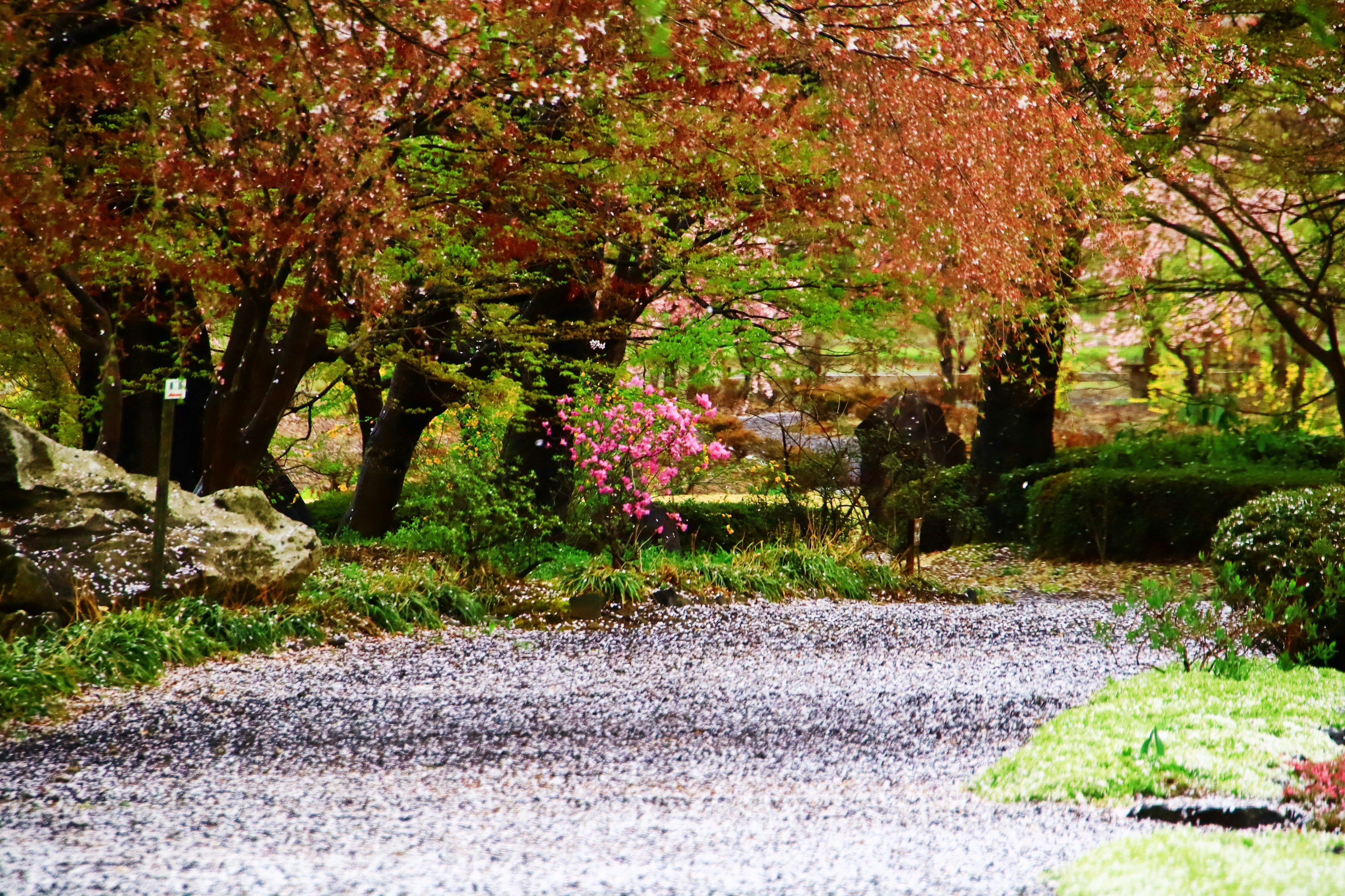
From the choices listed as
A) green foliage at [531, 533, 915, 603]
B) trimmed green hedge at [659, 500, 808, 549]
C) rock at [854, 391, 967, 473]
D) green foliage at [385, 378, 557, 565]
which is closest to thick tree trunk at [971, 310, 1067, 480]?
rock at [854, 391, 967, 473]

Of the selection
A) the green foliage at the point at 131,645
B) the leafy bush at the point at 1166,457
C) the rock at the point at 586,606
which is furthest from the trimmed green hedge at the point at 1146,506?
the green foliage at the point at 131,645

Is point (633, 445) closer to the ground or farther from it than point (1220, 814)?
farther from it

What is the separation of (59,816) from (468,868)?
157 centimetres

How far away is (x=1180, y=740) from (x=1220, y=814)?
88 centimetres

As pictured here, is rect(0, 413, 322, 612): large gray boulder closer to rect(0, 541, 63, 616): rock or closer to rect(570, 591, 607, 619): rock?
rect(0, 541, 63, 616): rock

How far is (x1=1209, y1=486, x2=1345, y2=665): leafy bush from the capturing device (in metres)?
5.87

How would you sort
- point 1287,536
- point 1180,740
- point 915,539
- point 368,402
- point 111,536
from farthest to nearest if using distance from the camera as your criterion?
point 368,402 < point 915,539 < point 111,536 < point 1287,536 < point 1180,740

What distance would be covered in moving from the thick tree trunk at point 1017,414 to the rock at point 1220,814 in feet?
32.3

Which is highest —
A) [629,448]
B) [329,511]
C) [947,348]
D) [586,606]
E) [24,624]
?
[947,348]

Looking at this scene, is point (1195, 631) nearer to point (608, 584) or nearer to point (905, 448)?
point (608, 584)

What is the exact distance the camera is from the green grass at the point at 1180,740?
151 inches

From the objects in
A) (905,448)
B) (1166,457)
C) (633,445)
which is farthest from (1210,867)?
(1166,457)

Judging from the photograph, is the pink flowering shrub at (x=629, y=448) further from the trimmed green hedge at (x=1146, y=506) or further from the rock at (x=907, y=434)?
the trimmed green hedge at (x=1146, y=506)

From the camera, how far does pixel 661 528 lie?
11242 millimetres
